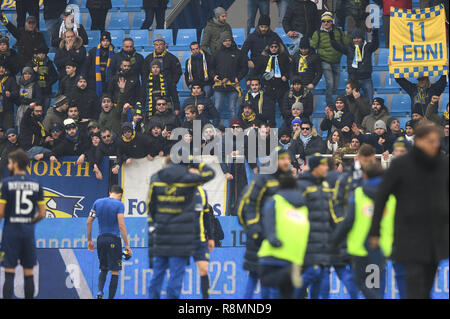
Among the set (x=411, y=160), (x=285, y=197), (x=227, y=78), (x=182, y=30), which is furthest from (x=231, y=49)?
(x=411, y=160)

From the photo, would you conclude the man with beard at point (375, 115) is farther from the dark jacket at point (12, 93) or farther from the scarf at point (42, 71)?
the dark jacket at point (12, 93)

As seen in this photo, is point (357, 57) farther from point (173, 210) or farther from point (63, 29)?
point (173, 210)

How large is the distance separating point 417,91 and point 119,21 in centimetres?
842

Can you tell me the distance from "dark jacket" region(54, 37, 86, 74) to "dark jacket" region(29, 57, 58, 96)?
0.60 feet

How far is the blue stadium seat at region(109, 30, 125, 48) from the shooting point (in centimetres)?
2317

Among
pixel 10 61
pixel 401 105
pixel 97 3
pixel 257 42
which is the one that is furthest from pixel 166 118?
pixel 401 105

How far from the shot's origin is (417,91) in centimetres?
1938

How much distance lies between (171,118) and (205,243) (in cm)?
524

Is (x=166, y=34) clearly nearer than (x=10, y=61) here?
No

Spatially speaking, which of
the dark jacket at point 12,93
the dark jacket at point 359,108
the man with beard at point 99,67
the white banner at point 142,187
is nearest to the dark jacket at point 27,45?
the dark jacket at point 12,93

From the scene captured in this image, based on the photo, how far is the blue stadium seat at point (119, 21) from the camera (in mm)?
24234

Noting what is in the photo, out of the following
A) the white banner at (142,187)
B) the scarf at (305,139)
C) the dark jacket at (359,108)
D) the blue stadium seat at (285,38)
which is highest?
the blue stadium seat at (285,38)

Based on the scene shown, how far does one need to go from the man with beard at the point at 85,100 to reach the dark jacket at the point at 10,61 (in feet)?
7.17
